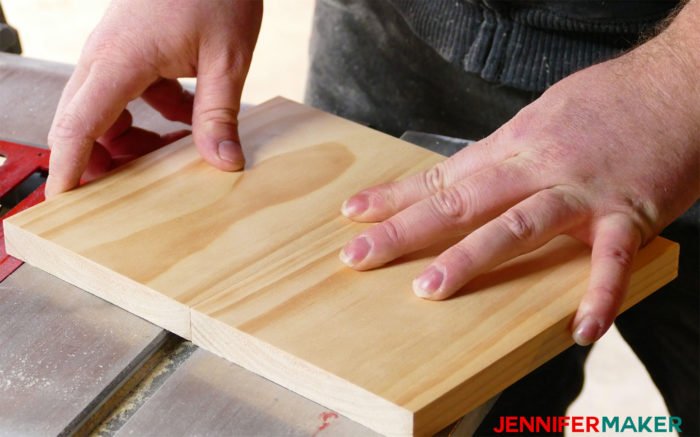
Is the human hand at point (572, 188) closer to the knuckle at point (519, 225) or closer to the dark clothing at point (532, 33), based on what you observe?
the knuckle at point (519, 225)

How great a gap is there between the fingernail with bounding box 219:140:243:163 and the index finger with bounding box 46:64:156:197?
158 millimetres

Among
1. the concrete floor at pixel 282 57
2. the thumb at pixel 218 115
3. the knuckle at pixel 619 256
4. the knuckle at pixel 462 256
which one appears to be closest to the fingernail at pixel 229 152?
the thumb at pixel 218 115

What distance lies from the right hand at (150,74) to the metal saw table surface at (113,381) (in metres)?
0.21

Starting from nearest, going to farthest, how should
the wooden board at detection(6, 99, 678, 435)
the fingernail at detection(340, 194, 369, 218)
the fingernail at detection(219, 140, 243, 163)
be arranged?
1. the wooden board at detection(6, 99, 678, 435)
2. the fingernail at detection(340, 194, 369, 218)
3. the fingernail at detection(219, 140, 243, 163)

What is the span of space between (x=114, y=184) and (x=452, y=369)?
21.6 inches

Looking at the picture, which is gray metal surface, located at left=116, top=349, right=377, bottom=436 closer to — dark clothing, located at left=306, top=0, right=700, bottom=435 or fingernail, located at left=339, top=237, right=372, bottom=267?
fingernail, located at left=339, top=237, right=372, bottom=267

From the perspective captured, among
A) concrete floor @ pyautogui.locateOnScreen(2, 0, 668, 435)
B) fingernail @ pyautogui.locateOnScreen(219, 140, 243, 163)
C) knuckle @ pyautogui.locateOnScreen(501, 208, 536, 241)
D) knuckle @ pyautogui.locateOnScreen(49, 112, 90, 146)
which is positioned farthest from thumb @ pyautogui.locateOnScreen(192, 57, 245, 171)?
concrete floor @ pyautogui.locateOnScreen(2, 0, 668, 435)

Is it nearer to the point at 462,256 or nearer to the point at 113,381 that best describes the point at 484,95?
the point at 462,256

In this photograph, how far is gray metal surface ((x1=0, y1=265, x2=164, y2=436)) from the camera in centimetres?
89

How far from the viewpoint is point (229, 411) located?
89cm

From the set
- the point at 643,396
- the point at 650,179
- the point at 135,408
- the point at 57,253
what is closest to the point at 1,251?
the point at 57,253

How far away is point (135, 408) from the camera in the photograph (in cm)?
94

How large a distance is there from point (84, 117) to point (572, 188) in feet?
2.15

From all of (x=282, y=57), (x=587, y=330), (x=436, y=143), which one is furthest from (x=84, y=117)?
(x=282, y=57)
